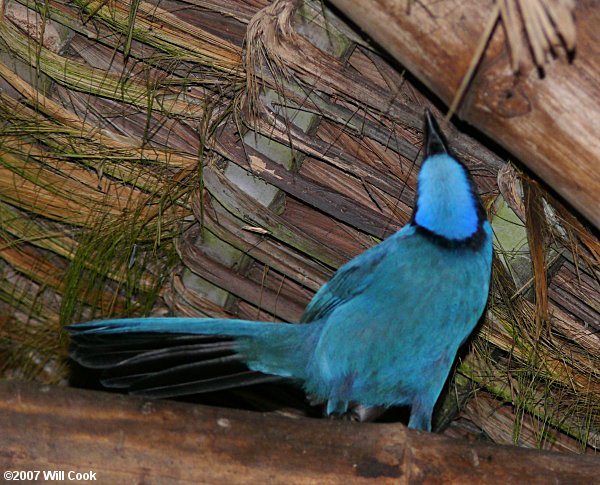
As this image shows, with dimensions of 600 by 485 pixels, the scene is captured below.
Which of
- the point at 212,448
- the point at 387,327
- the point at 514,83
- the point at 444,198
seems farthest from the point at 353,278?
the point at 514,83

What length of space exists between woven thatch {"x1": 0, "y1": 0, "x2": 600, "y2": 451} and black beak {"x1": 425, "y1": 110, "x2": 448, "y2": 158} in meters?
0.06

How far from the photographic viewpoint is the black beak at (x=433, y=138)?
2.38 metres

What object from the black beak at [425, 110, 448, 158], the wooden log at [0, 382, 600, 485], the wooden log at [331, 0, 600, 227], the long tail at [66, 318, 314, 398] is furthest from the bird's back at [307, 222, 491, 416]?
the wooden log at [331, 0, 600, 227]

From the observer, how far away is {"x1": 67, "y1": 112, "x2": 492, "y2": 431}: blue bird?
243cm

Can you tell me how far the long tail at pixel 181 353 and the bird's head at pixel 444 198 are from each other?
1.81 ft

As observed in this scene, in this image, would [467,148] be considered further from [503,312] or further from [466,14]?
[466,14]

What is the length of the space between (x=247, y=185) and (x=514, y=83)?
1208 millimetres

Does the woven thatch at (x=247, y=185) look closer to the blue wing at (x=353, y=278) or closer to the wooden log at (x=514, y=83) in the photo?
the blue wing at (x=353, y=278)

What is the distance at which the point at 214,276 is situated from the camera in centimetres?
304

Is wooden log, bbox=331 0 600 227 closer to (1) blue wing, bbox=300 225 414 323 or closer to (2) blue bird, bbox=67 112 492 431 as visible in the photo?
(2) blue bird, bbox=67 112 492 431

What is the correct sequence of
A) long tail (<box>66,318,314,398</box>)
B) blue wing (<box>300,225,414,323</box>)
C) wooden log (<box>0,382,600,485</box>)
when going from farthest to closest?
1. blue wing (<box>300,225,414,323</box>)
2. long tail (<box>66,318,314,398</box>)
3. wooden log (<box>0,382,600,485</box>)

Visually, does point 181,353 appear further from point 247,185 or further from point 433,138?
point 433,138

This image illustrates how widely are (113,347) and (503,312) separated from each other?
1256mm

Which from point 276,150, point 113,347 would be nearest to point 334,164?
point 276,150
